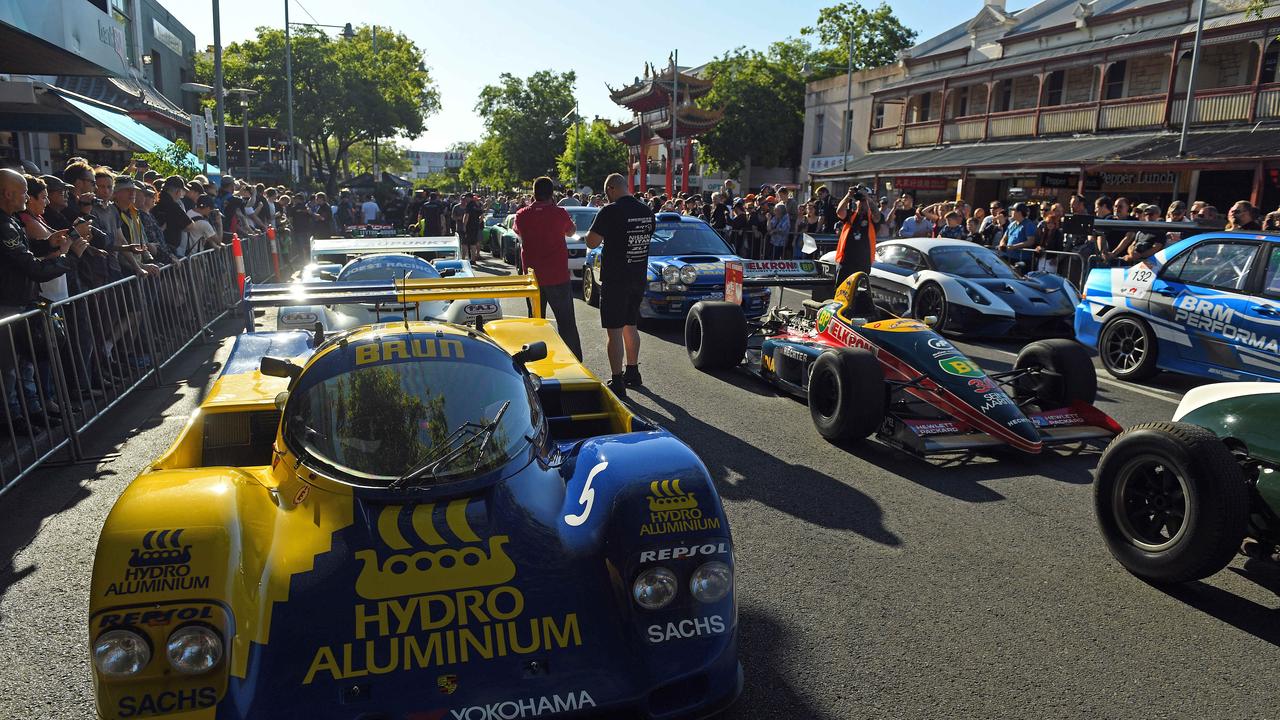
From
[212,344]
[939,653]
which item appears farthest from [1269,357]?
[212,344]

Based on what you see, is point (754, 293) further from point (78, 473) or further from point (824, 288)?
point (78, 473)

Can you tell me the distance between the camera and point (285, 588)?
2.71 meters

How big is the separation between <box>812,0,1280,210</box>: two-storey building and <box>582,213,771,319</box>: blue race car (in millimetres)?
11614

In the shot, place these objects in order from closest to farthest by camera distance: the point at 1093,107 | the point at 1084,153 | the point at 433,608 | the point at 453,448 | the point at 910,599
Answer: the point at 433,608
the point at 453,448
the point at 910,599
the point at 1084,153
the point at 1093,107

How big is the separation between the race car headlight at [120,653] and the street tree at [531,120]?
74346mm

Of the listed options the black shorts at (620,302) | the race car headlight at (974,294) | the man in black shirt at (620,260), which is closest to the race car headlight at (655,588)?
the man in black shirt at (620,260)

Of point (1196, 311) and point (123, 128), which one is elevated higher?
point (123, 128)

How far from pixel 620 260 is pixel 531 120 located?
232 feet

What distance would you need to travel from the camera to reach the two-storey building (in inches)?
865

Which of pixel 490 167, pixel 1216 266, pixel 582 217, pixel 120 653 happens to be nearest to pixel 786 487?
pixel 120 653

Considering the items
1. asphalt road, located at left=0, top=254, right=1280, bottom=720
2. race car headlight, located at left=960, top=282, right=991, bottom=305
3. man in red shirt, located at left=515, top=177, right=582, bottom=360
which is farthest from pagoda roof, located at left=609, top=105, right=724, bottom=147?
asphalt road, located at left=0, top=254, right=1280, bottom=720

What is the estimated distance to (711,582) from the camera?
2.86 metres

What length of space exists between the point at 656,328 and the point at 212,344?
5409 mm

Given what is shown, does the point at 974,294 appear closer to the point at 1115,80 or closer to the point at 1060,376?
the point at 1060,376
